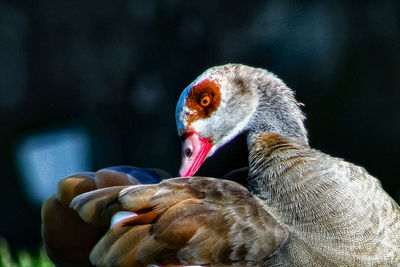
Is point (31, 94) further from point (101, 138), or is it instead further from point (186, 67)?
point (186, 67)

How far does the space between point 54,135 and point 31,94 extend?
0.21 metres

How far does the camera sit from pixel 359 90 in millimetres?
2771

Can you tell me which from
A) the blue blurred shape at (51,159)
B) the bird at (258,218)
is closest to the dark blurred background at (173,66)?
the blue blurred shape at (51,159)

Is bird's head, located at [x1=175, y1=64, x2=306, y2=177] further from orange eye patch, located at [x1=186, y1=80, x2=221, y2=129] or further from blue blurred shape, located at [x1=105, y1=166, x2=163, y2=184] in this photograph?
blue blurred shape, located at [x1=105, y1=166, x2=163, y2=184]

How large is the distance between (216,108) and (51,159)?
1261mm

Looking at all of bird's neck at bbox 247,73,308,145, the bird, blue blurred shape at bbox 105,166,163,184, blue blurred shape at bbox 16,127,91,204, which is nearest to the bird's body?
the bird

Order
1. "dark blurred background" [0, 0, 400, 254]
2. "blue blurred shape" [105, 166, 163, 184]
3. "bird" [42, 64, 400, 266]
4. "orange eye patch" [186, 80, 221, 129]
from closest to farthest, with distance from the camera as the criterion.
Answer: "bird" [42, 64, 400, 266] → "orange eye patch" [186, 80, 221, 129] → "blue blurred shape" [105, 166, 163, 184] → "dark blurred background" [0, 0, 400, 254]

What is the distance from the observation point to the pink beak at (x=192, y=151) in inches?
74.2

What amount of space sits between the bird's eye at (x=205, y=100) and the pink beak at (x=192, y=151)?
0.09m

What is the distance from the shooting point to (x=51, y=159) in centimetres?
292

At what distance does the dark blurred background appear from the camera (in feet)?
9.12

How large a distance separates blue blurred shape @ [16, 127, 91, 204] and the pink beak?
3.60 ft

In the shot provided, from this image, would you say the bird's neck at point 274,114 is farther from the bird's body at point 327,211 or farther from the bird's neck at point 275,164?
the bird's body at point 327,211

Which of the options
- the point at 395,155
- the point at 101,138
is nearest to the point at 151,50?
the point at 101,138
